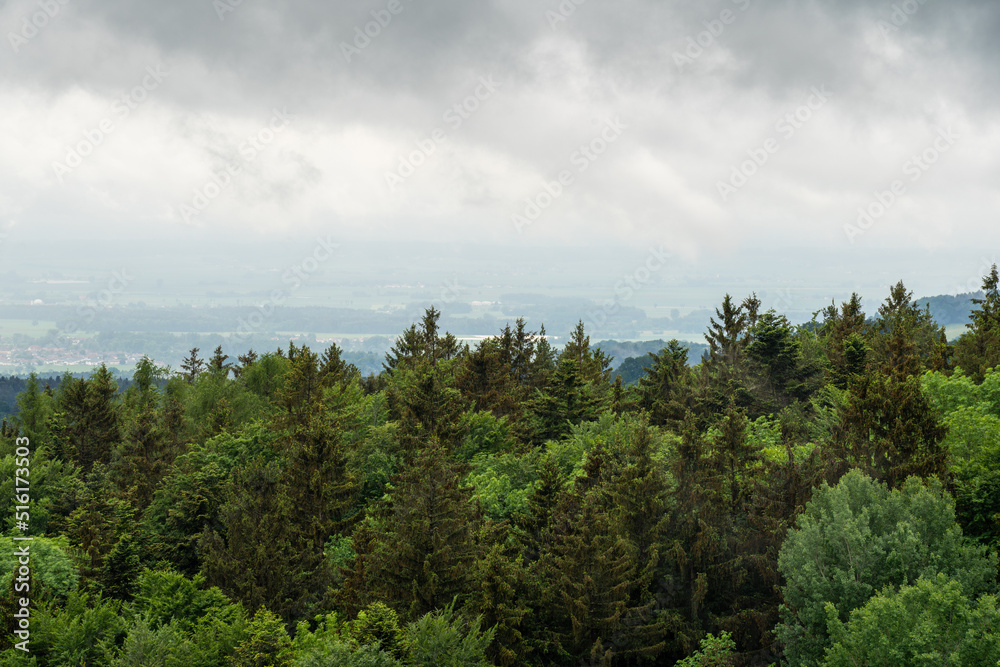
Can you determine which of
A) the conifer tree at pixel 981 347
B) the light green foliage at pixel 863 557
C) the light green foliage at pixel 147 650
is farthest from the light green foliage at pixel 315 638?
the conifer tree at pixel 981 347

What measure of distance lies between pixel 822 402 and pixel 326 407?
35029 mm

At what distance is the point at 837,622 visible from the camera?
20.3m

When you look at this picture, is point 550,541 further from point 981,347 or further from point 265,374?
point 265,374

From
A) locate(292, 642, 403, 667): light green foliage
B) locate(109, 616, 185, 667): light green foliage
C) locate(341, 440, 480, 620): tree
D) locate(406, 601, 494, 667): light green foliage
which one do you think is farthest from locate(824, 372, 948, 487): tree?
locate(109, 616, 185, 667): light green foliage

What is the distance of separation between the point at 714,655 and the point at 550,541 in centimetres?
819

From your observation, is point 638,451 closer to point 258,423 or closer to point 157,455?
point 258,423

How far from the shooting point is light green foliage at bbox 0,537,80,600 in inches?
1310

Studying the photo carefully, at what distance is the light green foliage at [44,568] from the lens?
33281mm

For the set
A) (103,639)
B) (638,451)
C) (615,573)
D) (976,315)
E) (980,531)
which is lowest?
(103,639)

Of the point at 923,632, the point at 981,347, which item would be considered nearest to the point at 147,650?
the point at 923,632

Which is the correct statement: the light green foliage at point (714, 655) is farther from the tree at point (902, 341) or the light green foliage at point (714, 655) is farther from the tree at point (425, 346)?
the tree at point (425, 346)

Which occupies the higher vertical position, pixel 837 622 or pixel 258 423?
pixel 258 423

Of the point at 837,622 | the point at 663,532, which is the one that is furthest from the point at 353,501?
the point at 837,622

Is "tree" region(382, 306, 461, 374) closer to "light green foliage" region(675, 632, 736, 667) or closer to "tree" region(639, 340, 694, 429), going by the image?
"tree" region(639, 340, 694, 429)
